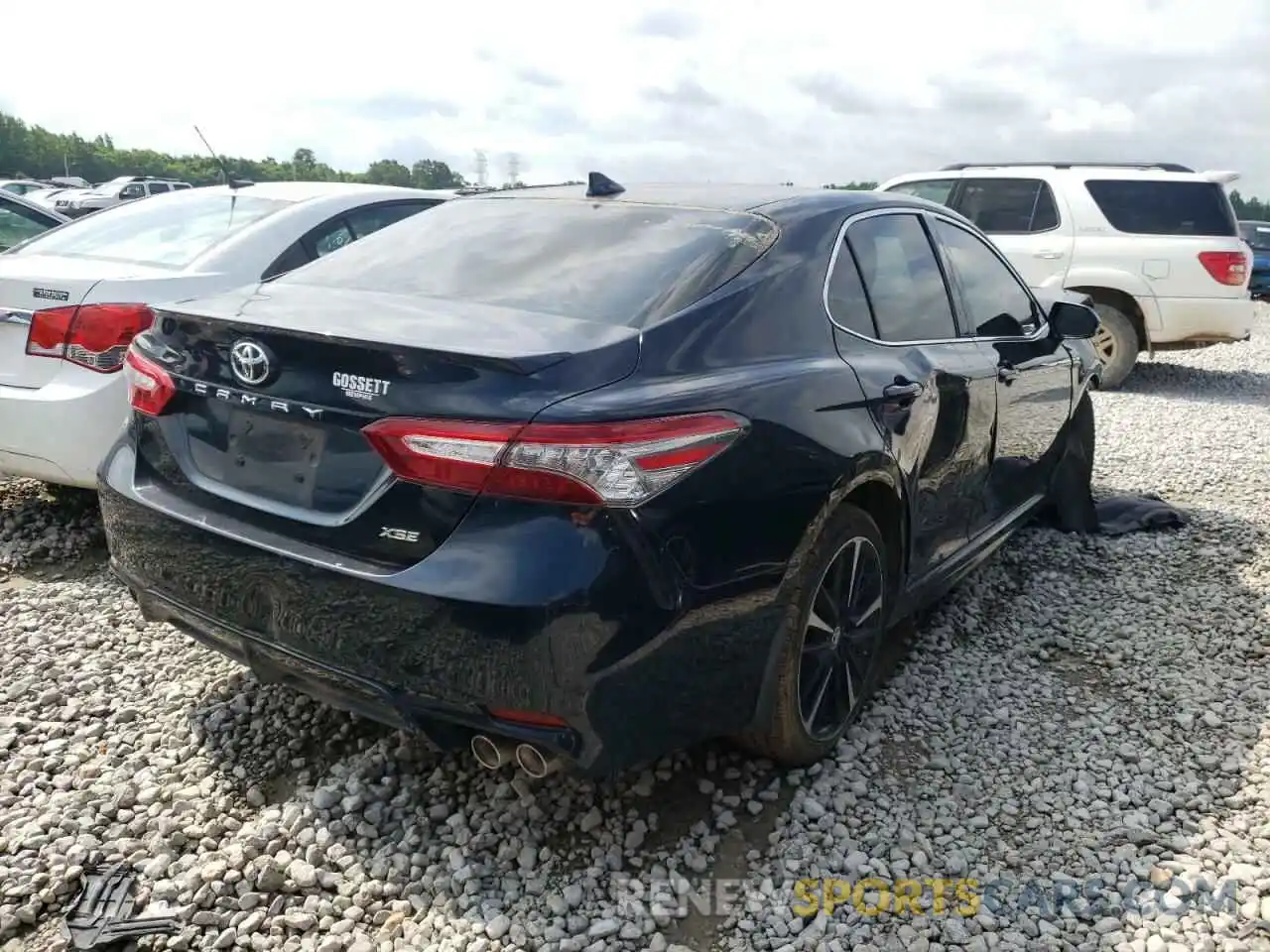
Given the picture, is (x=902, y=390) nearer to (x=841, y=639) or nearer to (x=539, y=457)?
(x=841, y=639)

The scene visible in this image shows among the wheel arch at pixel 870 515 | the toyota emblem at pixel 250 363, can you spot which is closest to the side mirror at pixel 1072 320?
the wheel arch at pixel 870 515

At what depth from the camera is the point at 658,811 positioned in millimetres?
2742

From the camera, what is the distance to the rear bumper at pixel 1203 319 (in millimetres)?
9352

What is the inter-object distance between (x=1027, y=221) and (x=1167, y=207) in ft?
4.00

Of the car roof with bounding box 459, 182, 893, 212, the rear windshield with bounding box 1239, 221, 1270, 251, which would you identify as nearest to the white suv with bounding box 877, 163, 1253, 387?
the car roof with bounding box 459, 182, 893, 212

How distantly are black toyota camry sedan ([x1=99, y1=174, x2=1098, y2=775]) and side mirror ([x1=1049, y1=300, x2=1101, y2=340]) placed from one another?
4.30 feet

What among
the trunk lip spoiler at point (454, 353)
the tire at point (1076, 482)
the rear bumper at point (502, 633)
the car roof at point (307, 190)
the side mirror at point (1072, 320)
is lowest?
the tire at point (1076, 482)

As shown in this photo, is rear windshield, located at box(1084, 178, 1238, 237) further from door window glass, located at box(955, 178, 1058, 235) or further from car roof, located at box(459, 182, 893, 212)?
car roof, located at box(459, 182, 893, 212)

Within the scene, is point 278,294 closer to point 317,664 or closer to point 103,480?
point 103,480

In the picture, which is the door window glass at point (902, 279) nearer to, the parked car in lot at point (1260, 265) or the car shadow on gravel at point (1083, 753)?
the car shadow on gravel at point (1083, 753)

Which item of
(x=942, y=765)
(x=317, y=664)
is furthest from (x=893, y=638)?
(x=317, y=664)

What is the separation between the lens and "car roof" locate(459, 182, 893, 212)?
10.1 feet

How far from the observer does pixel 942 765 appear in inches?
119

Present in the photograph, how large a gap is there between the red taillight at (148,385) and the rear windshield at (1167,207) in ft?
30.3
